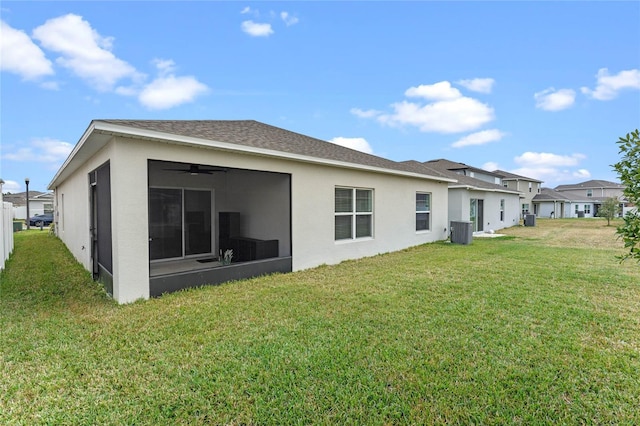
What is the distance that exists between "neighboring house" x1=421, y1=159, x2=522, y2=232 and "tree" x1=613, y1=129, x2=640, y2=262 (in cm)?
1299

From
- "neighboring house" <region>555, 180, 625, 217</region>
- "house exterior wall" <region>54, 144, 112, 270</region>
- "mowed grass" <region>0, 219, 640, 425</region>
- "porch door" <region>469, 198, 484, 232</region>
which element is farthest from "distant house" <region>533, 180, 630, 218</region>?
"house exterior wall" <region>54, 144, 112, 270</region>

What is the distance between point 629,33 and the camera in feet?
27.2

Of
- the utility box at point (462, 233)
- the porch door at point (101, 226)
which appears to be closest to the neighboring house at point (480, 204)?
the utility box at point (462, 233)

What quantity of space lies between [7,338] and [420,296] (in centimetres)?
622

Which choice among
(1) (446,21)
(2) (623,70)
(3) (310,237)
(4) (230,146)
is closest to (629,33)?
(2) (623,70)

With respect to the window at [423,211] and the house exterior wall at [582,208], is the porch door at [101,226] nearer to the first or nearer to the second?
the window at [423,211]

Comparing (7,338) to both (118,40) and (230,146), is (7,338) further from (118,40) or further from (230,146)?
(118,40)

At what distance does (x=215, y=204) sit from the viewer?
33.4ft

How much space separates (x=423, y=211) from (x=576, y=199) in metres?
47.6

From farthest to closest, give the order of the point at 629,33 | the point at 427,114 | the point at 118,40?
the point at 427,114
the point at 118,40
the point at 629,33

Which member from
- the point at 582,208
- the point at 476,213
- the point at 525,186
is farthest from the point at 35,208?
the point at 582,208

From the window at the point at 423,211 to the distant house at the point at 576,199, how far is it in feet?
109

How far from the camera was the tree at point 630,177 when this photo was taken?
86.0 inches

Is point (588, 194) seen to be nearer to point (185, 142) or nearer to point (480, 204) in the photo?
point (480, 204)
